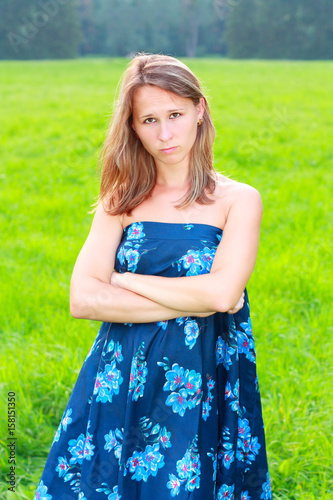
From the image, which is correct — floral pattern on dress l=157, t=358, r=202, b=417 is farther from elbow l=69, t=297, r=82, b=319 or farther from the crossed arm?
elbow l=69, t=297, r=82, b=319

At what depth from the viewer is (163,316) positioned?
68.7 inches

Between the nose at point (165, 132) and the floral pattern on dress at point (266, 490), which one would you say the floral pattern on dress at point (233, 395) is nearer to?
the floral pattern on dress at point (266, 490)

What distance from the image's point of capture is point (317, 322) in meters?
3.52

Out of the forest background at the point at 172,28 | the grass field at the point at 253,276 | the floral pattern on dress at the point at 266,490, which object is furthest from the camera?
the forest background at the point at 172,28

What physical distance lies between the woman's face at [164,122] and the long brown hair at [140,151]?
0.03 metres

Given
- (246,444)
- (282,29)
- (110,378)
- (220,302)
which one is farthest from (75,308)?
(282,29)

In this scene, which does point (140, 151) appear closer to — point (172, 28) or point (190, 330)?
point (190, 330)

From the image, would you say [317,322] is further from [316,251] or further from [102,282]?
[102,282]

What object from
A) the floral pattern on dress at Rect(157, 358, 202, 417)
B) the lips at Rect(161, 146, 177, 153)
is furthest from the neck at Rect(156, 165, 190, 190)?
the floral pattern on dress at Rect(157, 358, 202, 417)

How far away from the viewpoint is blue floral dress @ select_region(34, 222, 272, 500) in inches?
67.4

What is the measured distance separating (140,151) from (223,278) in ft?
1.83

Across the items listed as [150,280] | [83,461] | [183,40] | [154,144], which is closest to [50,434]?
[83,461]

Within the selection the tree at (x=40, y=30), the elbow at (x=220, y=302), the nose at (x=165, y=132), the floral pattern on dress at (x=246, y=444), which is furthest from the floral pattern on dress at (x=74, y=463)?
the tree at (x=40, y=30)

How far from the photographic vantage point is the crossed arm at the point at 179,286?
171 centimetres
